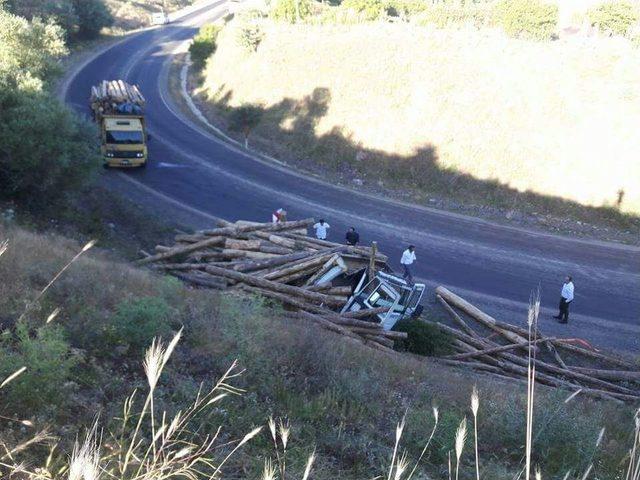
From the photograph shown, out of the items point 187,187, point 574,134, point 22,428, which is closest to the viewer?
point 22,428

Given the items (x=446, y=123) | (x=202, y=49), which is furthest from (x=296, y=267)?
A: (x=202, y=49)

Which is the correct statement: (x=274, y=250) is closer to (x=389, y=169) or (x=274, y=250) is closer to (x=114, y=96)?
(x=389, y=169)

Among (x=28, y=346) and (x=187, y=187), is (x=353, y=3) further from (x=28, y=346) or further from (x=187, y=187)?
(x=28, y=346)

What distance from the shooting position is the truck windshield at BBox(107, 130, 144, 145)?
2584cm

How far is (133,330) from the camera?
7.85m

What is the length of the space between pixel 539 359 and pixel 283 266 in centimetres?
779

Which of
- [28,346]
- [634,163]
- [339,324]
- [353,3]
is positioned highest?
[353,3]

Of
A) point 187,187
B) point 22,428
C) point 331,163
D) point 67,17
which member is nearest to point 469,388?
point 22,428

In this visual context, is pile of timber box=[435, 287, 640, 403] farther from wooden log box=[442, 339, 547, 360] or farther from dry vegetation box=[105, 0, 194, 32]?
dry vegetation box=[105, 0, 194, 32]

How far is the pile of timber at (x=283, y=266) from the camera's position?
14.2 metres

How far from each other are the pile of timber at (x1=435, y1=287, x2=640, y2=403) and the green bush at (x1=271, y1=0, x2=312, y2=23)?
38.3m

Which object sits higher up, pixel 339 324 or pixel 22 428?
pixel 22 428

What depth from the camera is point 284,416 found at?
271 inches

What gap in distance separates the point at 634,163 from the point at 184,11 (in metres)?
79.1
